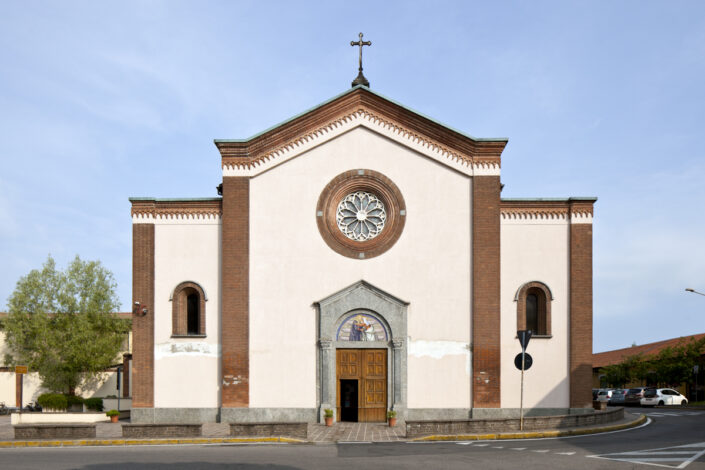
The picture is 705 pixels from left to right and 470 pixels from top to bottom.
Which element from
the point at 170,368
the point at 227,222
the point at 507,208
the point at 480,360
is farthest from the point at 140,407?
the point at 507,208

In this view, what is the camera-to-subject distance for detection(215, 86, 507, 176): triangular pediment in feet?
80.9

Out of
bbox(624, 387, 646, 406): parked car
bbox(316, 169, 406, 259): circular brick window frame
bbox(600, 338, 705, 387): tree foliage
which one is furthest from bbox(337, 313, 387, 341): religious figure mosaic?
bbox(600, 338, 705, 387): tree foliage

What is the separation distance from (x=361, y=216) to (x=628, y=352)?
4782cm

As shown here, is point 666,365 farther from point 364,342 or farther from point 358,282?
point 358,282

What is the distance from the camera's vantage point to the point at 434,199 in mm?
24703

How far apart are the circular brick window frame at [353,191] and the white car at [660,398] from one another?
23.8 meters

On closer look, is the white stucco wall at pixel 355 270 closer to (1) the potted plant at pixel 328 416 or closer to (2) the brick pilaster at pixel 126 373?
(1) the potted plant at pixel 328 416

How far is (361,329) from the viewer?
79.3 feet

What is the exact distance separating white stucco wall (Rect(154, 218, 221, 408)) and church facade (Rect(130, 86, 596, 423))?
5 centimetres

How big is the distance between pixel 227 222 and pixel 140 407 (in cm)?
740

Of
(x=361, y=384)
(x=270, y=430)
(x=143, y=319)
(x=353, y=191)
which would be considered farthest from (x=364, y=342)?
(x=143, y=319)

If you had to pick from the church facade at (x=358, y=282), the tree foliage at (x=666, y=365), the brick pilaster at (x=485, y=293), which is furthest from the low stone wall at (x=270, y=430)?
the tree foliage at (x=666, y=365)

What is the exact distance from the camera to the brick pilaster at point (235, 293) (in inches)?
933

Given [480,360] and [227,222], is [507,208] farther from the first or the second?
[227,222]
